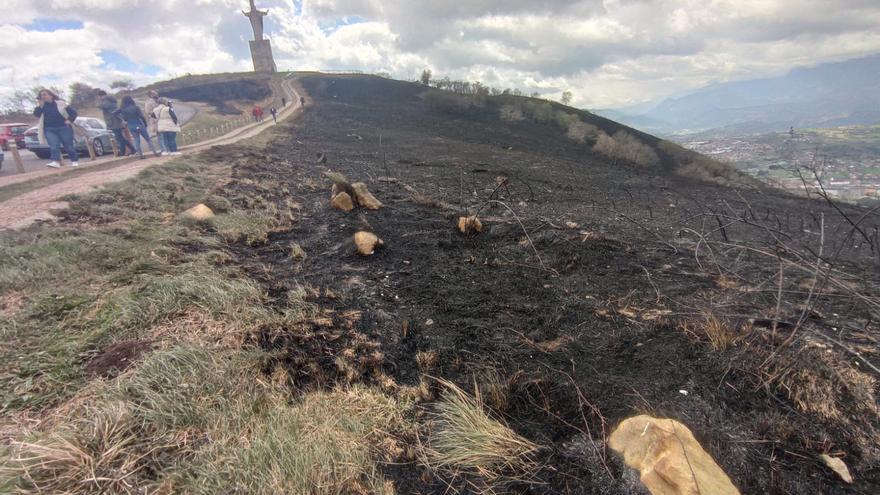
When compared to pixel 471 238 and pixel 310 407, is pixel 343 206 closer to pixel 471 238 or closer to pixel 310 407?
pixel 471 238

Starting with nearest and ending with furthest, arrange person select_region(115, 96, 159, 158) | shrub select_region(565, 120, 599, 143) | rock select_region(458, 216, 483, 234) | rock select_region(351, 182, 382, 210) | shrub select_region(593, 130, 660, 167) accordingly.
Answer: rock select_region(458, 216, 483, 234), rock select_region(351, 182, 382, 210), person select_region(115, 96, 159, 158), shrub select_region(593, 130, 660, 167), shrub select_region(565, 120, 599, 143)

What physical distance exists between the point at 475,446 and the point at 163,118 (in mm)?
12979

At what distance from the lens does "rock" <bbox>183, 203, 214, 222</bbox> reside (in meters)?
5.72

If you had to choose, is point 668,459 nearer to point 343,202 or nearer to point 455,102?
point 343,202

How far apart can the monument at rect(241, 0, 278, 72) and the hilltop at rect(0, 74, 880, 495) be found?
59.8 m

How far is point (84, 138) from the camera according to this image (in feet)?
37.6

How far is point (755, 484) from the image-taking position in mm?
1908

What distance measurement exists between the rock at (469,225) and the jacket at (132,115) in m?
10.7

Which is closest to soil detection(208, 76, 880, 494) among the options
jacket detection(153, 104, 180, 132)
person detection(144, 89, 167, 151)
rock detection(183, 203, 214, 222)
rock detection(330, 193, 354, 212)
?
rock detection(330, 193, 354, 212)

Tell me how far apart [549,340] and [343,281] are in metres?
2.54

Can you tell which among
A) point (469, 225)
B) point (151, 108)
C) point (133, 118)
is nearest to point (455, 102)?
point (151, 108)

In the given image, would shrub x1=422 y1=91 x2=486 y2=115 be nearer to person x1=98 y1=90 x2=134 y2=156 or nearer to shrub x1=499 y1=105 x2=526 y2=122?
shrub x1=499 y1=105 x2=526 y2=122

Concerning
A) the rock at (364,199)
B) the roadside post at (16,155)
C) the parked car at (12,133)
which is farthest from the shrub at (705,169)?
the parked car at (12,133)

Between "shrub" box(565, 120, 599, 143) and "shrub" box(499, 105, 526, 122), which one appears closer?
"shrub" box(565, 120, 599, 143)
